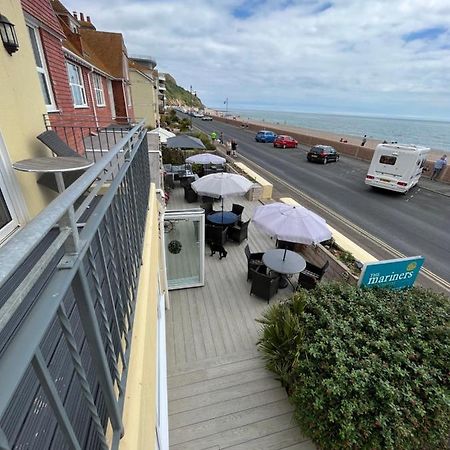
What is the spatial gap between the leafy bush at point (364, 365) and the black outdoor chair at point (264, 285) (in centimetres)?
121

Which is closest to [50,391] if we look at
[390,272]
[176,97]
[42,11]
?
[390,272]

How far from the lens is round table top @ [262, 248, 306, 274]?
6.90 metres

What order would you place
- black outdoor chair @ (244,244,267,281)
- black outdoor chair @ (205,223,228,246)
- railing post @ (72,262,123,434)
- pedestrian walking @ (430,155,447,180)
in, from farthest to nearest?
1. pedestrian walking @ (430,155,447,180)
2. black outdoor chair @ (205,223,228,246)
3. black outdoor chair @ (244,244,267,281)
4. railing post @ (72,262,123,434)

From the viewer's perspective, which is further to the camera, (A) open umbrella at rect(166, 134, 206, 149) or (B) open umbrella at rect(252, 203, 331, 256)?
(A) open umbrella at rect(166, 134, 206, 149)

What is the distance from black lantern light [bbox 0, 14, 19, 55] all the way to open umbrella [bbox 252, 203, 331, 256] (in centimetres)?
541

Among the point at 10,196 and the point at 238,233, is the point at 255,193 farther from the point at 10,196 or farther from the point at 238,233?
the point at 10,196

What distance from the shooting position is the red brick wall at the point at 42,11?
5.67m

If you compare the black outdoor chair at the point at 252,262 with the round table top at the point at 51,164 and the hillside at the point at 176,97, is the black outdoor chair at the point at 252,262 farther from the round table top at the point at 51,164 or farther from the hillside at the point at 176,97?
the hillside at the point at 176,97

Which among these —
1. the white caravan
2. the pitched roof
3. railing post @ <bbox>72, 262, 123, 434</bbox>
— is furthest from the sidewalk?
the pitched roof

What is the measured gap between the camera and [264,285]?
6719mm

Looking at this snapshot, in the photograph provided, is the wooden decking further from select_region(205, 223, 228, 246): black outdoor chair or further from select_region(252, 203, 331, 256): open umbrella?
select_region(252, 203, 331, 256): open umbrella

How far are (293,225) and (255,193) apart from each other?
7.63 meters

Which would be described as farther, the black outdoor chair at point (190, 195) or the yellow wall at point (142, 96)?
the yellow wall at point (142, 96)

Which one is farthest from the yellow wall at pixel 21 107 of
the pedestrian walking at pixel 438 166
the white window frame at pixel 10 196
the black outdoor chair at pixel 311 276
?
the pedestrian walking at pixel 438 166
